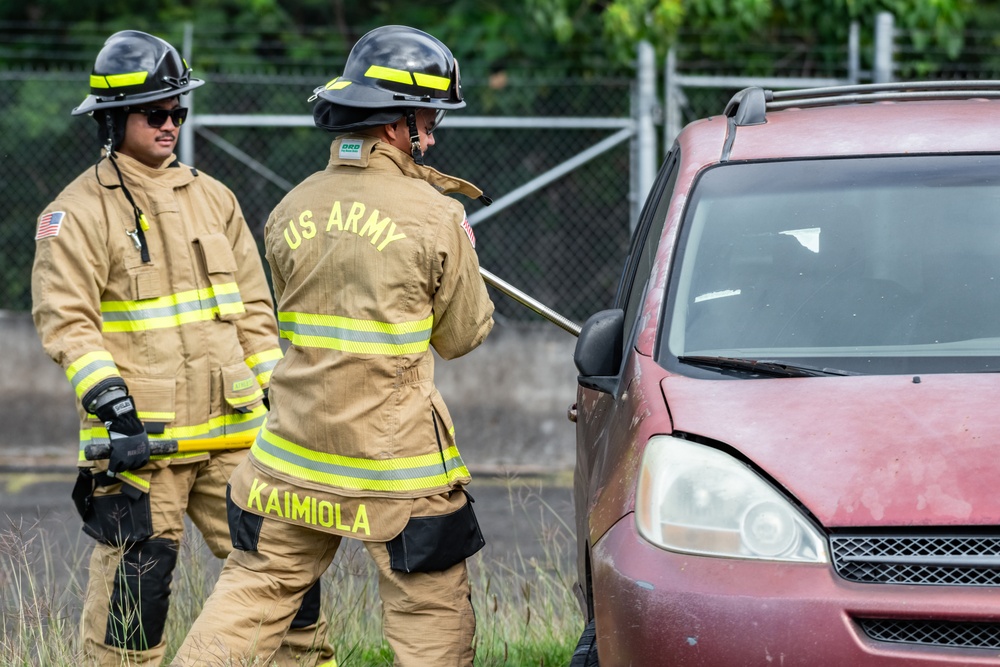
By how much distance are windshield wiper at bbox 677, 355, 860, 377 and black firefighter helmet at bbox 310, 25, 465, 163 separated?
0.99 m

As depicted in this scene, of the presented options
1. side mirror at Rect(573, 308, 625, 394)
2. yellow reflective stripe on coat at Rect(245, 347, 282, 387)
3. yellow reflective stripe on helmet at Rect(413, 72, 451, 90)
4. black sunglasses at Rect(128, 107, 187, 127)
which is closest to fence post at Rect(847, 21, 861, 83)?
yellow reflective stripe on coat at Rect(245, 347, 282, 387)

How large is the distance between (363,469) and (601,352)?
2.14ft

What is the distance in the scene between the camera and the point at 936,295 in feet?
9.96

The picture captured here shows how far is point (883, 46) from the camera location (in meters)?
8.40

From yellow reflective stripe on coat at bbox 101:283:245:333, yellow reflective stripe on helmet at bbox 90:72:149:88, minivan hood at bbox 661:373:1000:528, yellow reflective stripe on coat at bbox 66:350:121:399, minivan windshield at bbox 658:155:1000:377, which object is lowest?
yellow reflective stripe on coat at bbox 66:350:121:399

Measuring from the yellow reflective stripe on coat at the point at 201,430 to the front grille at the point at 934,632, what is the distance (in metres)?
2.37

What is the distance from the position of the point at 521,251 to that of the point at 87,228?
16.2ft

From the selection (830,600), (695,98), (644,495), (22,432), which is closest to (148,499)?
(644,495)

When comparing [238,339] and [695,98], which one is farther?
[695,98]

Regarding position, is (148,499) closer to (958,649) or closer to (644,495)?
(644,495)

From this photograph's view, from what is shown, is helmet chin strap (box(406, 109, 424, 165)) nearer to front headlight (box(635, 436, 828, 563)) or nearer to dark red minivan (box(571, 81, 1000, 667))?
dark red minivan (box(571, 81, 1000, 667))

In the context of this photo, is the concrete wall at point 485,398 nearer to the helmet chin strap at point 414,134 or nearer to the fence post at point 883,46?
the fence post at point 883,46

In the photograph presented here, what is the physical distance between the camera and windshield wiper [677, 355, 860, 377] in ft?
9.14

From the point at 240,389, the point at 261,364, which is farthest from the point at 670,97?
the point at 240,389
